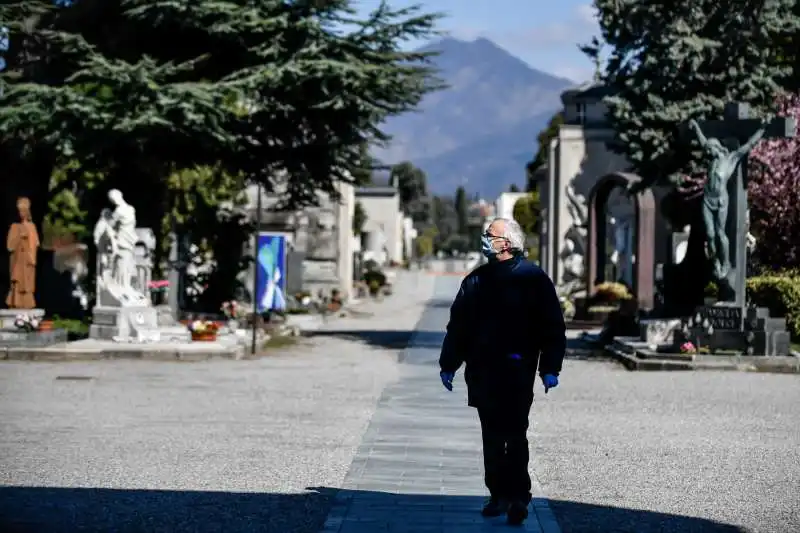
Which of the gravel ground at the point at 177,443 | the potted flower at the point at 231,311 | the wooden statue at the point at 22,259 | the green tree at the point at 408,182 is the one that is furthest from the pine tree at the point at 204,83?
the green tree at the point at 408,182

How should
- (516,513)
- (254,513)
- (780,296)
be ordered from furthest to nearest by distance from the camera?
(780,296)
(254,513)
(516,513)

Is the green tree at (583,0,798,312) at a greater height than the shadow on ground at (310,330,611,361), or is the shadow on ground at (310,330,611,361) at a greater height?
the green tree at (583,0,798,312)

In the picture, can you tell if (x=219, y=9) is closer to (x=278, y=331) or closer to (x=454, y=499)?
(x=278, y=331)

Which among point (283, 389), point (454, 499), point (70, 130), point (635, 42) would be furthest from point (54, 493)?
point (635, 42)

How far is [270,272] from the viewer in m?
37.2

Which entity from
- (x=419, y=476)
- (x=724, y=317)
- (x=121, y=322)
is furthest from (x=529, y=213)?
(x=419, y=476)

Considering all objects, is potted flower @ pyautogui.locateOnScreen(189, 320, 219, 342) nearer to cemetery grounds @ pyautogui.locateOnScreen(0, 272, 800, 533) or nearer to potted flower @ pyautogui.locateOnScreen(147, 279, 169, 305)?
cemetery grounds @ pyautogui.locateOnScreen(0, 272, 800, 533)

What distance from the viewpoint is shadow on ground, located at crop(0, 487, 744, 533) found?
847cm

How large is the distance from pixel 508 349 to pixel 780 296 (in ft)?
65.6

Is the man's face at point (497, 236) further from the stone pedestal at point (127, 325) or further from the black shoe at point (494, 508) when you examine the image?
the stone pedestal at point (127, 325)

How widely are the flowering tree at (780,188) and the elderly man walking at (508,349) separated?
73.4 ft

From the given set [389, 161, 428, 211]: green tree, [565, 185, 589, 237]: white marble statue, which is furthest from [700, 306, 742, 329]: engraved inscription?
[389, 161, 428, 211]: green tree

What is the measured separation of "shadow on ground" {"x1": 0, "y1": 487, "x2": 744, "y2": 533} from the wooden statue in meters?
17.7

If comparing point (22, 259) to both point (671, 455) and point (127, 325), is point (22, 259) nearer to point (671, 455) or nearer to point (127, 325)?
point (127, 325)
